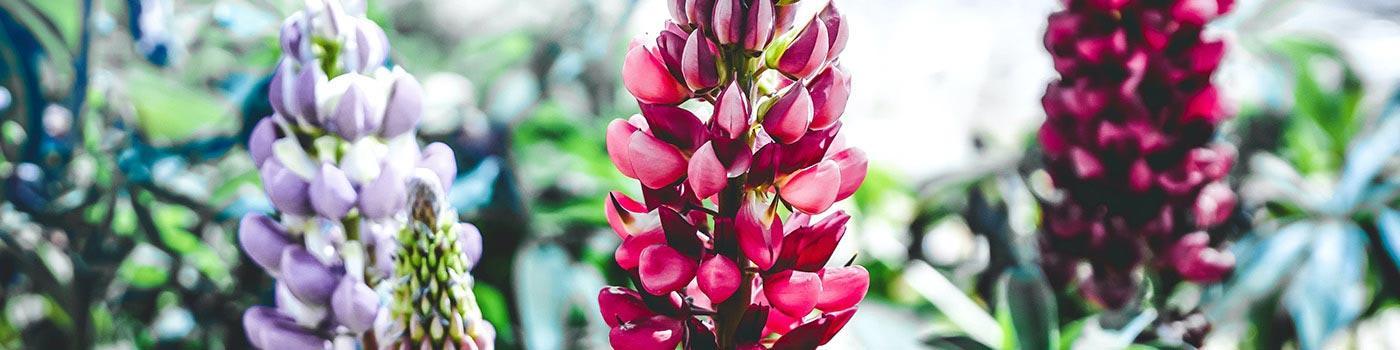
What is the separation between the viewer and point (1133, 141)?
0.52m

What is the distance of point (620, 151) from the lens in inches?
12.3

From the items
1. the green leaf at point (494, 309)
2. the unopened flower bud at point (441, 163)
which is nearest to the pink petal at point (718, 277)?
the unopened flower bud at point (441, 163)

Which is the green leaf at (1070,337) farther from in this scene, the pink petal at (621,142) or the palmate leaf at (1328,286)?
the pink petal at (621,142)

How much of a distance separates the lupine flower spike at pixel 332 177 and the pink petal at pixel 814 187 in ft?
0.38

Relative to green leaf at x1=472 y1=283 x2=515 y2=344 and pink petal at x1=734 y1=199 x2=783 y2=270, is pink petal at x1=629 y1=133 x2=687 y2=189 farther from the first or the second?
green leaf at x1=472 y1=283 x2=515 y2=344

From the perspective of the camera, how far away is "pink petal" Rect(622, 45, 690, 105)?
302 mm

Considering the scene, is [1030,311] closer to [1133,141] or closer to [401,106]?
[1133,141]

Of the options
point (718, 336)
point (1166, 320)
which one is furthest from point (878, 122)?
point (718, 336)

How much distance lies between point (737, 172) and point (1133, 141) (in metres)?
0.30

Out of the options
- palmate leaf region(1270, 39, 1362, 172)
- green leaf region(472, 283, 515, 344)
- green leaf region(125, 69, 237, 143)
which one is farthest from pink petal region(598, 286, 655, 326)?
palmate leaf region(1270, 39, 1362, 172)

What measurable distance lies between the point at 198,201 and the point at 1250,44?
803mm

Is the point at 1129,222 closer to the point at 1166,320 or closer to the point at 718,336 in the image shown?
the point at 1166,320

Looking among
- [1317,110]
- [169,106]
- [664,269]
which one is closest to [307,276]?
[664,269]

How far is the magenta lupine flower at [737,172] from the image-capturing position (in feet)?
0.95
